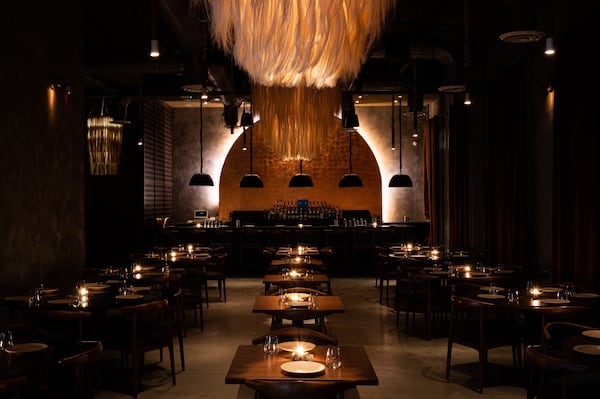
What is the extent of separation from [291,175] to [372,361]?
10.2 meters

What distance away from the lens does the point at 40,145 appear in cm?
664

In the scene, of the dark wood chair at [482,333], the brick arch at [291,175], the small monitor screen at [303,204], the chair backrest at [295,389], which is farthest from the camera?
the brick arch at [291,175]

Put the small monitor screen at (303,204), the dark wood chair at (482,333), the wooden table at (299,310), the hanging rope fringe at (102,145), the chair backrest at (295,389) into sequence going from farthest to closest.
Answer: the small monitor screen at (303,204), the hanging rope fringe at (102,145), the dark wood chair at (482,333), the wooden table at (299,310), the chair backrest at (295,389)

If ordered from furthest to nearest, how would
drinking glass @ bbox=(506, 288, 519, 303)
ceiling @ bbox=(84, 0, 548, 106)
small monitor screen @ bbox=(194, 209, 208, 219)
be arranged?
small monitor screen @ bbox=(194, 209, 208, 219), ceiling @ bbox=(84, 0, 548, 106), drinking glass @ bbox=(506, 288, 519, 303)

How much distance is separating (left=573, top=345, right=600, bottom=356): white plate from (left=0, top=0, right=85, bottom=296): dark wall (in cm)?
483

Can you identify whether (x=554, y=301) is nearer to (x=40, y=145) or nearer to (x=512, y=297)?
(x=512, y=297)

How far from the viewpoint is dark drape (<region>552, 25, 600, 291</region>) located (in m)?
6.07

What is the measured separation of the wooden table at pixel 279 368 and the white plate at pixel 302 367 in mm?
28

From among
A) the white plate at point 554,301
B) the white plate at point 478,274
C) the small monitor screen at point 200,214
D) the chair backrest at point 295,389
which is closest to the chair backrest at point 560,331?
the white plate at point 554,301

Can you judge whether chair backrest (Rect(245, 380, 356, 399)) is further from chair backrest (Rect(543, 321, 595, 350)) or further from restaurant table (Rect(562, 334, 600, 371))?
chair backrest (Rect(543, 321, 595, 350))

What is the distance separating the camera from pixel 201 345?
7.06 m

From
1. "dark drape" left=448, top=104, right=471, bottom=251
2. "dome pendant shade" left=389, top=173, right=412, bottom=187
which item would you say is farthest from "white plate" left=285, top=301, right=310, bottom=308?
"dome pendant shade" left=389, top=173, right=412, bottom=187

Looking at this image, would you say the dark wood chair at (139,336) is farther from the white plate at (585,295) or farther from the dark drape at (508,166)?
the dark drape at (508,166)

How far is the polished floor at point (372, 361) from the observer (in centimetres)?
531
